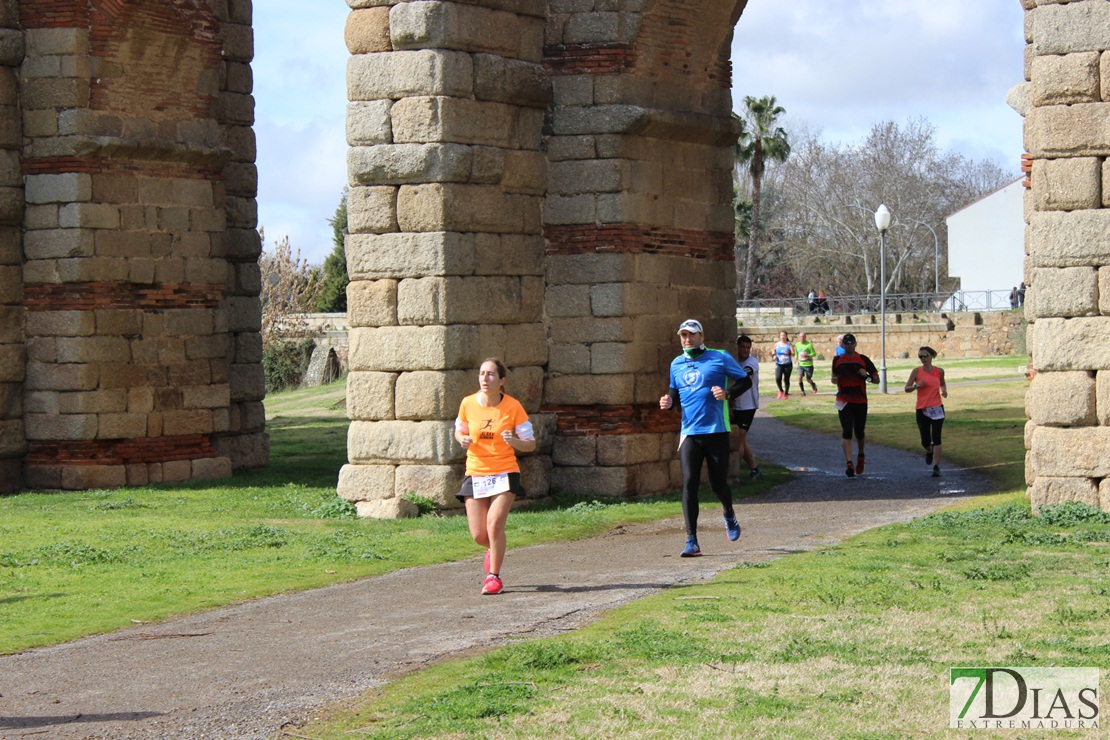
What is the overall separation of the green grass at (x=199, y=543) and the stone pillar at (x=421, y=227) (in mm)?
647

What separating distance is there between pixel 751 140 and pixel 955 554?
52.5 meters

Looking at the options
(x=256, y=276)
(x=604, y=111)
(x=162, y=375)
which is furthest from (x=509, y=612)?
(x=256, y=276)

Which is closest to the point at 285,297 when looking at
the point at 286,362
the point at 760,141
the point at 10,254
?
the point at 286,362

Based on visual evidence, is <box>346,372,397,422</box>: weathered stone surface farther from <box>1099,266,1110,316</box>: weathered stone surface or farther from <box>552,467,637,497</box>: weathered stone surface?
<box>1099,266,1110,316</box>: weathered stone surface

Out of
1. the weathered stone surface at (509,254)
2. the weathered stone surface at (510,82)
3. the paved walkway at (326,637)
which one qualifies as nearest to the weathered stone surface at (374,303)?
the weathered stone surface at (509,254)

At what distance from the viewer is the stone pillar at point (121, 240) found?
16.8 m

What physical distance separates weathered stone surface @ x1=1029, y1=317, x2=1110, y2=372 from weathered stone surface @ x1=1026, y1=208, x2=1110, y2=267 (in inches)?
17.6

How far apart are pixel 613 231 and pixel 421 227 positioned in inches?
78.8

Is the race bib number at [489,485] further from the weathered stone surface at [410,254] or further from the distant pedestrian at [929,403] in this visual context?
the distant pedestrian at [929,403]

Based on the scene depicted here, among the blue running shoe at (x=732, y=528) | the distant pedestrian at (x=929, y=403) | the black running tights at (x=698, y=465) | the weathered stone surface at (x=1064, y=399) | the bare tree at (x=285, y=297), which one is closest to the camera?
the black running tights at (x=698, y=465)

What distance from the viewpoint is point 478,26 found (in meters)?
14.0

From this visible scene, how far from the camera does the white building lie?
60438 millimetres

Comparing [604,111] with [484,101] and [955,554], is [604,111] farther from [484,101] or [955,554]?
[955,554]

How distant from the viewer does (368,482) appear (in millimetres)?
14180
